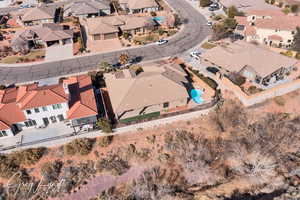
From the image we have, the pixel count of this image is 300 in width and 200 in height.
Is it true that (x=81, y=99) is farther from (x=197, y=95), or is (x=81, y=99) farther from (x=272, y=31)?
(x=272, y=31)

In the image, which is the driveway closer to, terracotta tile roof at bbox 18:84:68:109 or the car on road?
terracotta tile roof at bbox 18:84:68:109

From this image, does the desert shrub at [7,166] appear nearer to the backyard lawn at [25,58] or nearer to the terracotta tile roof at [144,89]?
the terracotta tile roof at [144,89]

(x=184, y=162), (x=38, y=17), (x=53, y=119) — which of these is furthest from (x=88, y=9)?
(x=184, y=162)

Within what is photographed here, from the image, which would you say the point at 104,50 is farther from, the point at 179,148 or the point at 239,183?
the point at 239,183

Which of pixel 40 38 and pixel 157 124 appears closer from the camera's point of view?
pixel 157 124

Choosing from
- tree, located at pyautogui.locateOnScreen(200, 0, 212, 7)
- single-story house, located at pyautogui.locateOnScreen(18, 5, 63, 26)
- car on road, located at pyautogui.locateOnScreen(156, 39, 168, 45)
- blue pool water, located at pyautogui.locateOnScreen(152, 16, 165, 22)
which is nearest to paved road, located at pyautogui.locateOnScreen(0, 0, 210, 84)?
car on road, located at pyautogui.locateOnScreen(156, 39, 168, 45)

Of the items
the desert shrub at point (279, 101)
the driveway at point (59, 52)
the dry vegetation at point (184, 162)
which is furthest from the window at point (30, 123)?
the desert shrub at point (279, 101)
